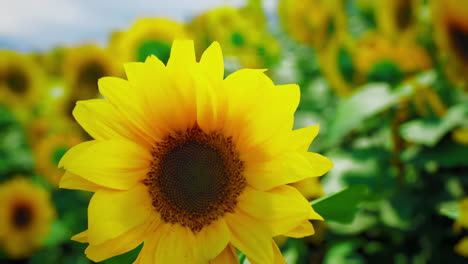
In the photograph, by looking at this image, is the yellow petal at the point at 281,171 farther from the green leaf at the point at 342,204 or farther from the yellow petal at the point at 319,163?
the green leaf at the point at 342,204

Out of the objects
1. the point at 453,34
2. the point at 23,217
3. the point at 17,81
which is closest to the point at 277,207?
the point at 453,34

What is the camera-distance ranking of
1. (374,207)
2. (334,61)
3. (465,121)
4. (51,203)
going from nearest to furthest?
(465,121), (374,207), (334,61), (51,203)

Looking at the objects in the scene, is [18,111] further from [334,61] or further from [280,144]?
[280,144]

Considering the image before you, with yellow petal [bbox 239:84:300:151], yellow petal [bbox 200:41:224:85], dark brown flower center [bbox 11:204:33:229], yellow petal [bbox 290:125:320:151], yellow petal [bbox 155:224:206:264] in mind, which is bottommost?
dark brown flower center [bbox 11:204:33:229]

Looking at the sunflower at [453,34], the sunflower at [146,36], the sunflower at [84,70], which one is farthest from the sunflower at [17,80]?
the sunflower at [453,34]

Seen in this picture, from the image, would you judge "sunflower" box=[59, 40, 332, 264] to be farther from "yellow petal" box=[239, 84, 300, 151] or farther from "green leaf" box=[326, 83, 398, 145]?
"green leaf" box=[326, 83, 398, 145]

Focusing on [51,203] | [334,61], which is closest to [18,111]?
[51,203]

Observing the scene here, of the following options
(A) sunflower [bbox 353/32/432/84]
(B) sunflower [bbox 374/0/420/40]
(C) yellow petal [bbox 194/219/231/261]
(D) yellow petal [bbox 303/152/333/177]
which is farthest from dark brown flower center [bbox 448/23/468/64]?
(C) yellow petal [bbox 194/219/231/261]

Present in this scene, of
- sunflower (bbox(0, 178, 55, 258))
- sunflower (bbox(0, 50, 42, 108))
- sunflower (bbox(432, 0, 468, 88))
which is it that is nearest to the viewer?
sunflower (bbox(432, 0, 468, 88))

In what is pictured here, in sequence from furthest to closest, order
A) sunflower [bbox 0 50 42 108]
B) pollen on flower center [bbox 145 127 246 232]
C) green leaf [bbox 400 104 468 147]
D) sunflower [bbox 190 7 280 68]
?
sunflower [bbox 0 50 42 108], sunflower [bbox 190 7 280 68], green leaf [bbox 400 104 468 147], pollen on flower center [bbox 145 127 246 232]
